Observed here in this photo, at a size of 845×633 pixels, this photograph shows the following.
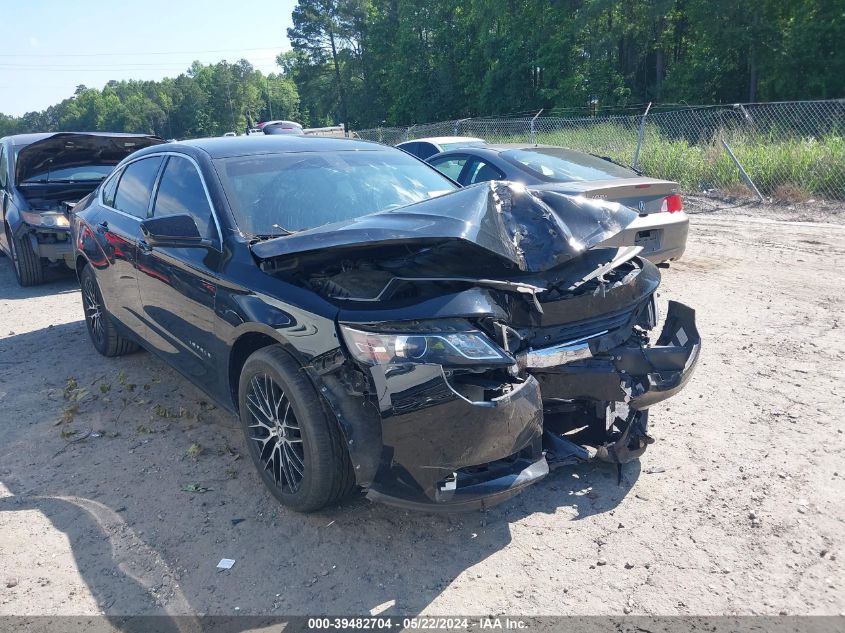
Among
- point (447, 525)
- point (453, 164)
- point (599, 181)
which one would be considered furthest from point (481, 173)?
point (447, 525)

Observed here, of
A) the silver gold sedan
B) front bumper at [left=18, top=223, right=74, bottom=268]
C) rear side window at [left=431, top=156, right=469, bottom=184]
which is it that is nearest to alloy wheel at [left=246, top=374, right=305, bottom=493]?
the silver gold sedan

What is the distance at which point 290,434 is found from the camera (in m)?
3.07

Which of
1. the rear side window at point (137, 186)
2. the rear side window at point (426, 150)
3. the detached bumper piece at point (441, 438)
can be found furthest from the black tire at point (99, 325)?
the rear side window at point (426, 150)

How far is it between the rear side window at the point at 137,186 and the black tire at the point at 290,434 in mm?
2041

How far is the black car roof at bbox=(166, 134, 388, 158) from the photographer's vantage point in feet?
13.2

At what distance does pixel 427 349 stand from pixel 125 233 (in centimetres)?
315

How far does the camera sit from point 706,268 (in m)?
7.59

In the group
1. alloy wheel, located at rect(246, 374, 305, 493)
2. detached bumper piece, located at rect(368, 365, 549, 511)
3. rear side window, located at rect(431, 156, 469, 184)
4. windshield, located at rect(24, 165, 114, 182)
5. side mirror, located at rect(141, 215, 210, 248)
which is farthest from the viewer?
windshield, located at rect(24, 165, 114, 182)

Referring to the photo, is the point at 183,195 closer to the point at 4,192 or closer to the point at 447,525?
the point at 447,525

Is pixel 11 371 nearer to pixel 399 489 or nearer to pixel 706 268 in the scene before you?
pixel 399 489

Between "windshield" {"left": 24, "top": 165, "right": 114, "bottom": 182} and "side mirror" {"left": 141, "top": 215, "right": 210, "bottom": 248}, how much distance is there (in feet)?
19.9

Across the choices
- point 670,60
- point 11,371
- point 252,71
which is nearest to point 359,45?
point 670,60

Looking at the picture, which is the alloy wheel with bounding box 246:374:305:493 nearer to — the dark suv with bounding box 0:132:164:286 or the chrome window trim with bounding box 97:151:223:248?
the chrome window trim with bounding box 97:151:223:248

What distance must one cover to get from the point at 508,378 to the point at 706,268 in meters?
5.85
